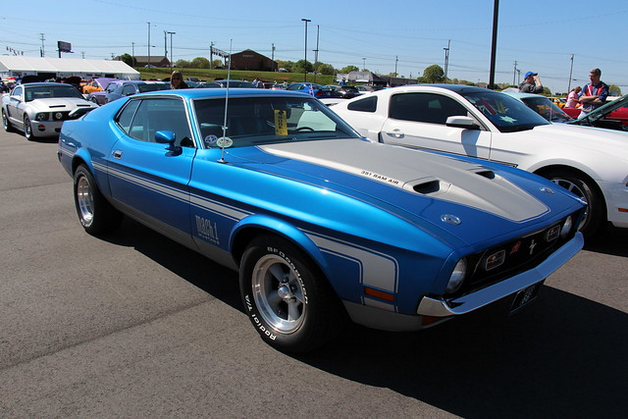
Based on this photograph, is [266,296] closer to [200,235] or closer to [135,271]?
[200,235]

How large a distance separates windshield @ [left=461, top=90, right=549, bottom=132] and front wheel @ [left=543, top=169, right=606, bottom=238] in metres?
0.85

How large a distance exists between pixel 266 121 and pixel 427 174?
1.40 m

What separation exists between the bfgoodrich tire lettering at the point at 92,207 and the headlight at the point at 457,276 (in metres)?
3.56

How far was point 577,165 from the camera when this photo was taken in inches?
187

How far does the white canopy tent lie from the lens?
53.2 meters

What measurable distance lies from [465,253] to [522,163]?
135 inches

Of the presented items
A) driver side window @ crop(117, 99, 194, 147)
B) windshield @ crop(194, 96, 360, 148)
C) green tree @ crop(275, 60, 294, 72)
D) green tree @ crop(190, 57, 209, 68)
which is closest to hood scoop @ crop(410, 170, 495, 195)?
windshield @ crop(194, 96, 360, 148)

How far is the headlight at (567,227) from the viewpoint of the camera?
301cm

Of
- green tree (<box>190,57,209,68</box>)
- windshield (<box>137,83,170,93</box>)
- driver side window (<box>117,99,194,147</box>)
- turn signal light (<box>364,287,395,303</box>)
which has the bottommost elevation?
turn signal light (<box>364,287,395,303</box>)

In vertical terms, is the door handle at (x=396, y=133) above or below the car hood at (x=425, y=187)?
above

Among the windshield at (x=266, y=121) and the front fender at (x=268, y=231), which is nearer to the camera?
the front fender at (x=268, y=231)

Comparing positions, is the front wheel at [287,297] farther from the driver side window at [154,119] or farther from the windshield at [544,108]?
the windshield at [544,108]

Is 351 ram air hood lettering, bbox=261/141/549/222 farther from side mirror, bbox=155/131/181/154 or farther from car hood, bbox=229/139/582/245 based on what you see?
side mirror, bbox=155/131/181/154

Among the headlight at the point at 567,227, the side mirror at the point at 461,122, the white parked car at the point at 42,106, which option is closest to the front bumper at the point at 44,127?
the white parked car at the point at 42,106
